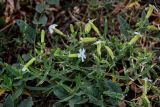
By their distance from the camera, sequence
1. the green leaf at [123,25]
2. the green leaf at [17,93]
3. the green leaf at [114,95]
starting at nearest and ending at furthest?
the green leaf at [114,95] < the green leaf at [17,93] < the green leaf at [123,25]

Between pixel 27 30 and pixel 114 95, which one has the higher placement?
pixel 27 30

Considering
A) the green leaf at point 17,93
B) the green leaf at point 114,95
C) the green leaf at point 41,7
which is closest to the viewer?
the green leaf at point 114,95

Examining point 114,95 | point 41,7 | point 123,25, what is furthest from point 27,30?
point 114,95

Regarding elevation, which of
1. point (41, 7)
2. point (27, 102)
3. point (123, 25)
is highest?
point (41, 7)

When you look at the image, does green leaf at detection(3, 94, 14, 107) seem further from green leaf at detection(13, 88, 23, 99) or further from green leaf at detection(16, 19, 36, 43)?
green leaf at detection(16, 19, 36, 43)

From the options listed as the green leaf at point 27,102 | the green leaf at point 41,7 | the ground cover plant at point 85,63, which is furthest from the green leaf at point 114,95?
the green leaf at point 41,7

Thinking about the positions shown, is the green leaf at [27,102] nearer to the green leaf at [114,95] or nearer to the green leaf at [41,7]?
the green leaf at [114,95]

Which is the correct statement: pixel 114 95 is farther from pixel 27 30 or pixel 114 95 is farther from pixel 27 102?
pixel 27 30

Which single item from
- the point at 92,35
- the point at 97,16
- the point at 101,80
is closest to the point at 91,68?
the point at 101,80

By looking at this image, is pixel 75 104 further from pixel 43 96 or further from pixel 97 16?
pixel 97 16
